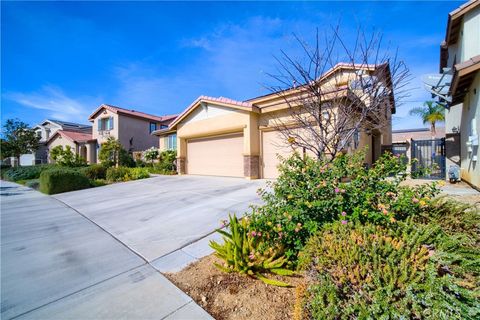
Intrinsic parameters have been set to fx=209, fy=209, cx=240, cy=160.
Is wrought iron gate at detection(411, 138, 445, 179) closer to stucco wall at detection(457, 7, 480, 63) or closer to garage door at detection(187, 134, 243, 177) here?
stucco wall at detection(457, 7, 480, 63)

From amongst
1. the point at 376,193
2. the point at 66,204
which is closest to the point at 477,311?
the point at 376,193

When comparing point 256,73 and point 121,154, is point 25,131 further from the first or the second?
point 256,73

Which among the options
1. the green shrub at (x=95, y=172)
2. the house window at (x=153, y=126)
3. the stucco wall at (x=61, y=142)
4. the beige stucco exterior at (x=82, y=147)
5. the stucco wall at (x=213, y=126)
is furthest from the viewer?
the stucco wall at (x=61, y=142)

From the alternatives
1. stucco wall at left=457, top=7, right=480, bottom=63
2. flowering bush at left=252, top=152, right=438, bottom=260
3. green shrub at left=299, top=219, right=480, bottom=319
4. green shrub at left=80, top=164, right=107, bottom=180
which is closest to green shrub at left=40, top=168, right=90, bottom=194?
green shrub at left=80, top=164, right=107, bottom=180

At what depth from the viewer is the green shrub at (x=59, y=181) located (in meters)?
10.4

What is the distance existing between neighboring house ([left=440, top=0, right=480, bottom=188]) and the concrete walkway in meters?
9.70

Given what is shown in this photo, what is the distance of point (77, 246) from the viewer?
413cm

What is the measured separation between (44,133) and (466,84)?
148 ft

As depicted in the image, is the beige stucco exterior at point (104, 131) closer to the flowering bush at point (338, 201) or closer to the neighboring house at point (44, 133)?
Result: the neighboring house at point (44, 133)

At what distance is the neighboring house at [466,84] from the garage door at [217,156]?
936 centimetres

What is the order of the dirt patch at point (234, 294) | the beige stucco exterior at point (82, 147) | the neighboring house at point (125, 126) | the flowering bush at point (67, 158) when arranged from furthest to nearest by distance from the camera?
the beige stucco exterior at point (82, 147) < the neighboring house at point (125, 126) < the flowering bush at point (67, 158) < the dirt patch at point (234, 294)

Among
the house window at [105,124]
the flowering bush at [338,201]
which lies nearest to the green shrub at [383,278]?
the flowering bush at [338,201]

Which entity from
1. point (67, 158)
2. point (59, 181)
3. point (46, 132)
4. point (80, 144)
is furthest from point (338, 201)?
point (46, 132)

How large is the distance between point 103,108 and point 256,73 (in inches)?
926
